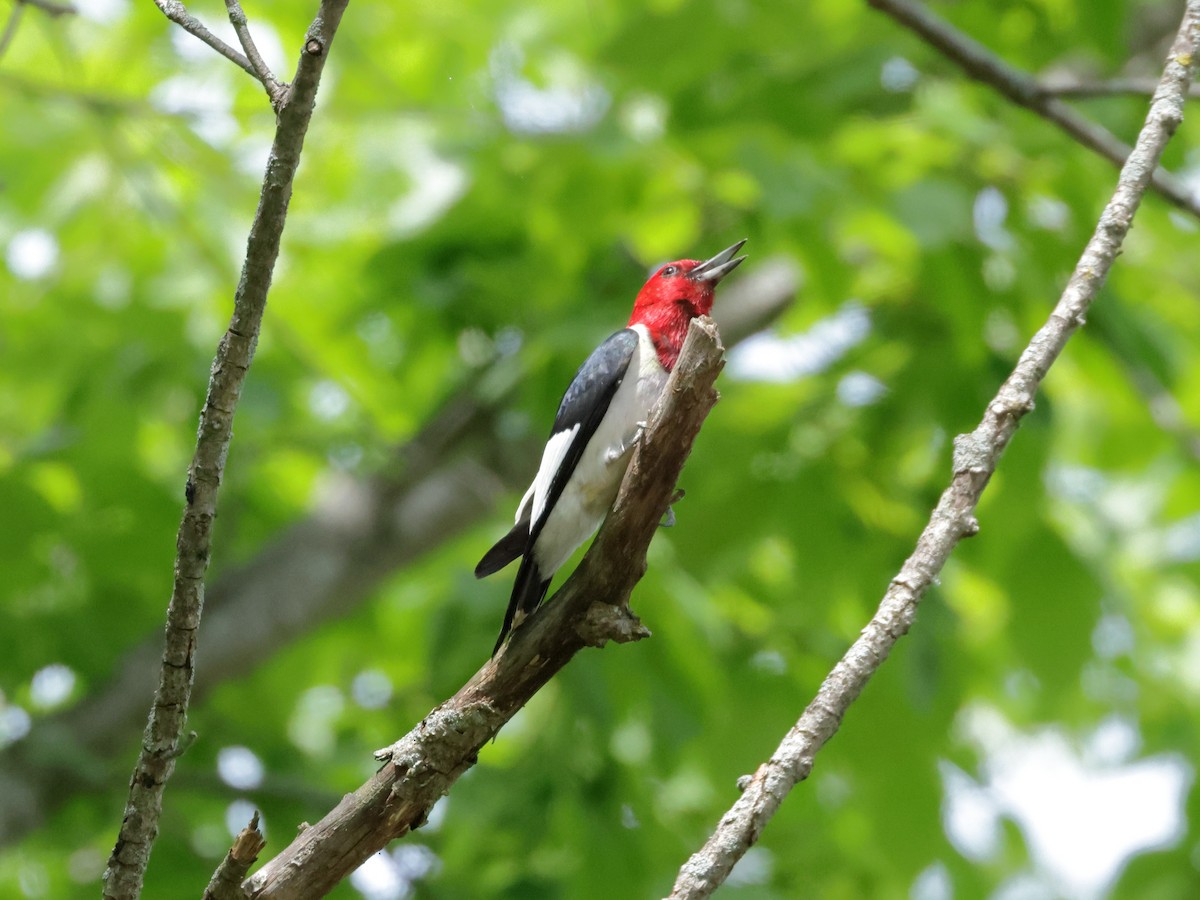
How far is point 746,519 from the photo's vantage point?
4887mm

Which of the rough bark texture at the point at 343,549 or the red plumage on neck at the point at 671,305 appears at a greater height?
the rough bark texture at the point at 343,549

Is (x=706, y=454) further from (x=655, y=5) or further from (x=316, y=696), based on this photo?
(x=316, y=696)

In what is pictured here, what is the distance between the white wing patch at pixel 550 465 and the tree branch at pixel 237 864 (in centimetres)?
136

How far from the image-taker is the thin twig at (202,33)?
222cm

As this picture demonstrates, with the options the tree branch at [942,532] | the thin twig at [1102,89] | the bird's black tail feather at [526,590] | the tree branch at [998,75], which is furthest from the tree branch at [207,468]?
the thin twig at [1102,89]

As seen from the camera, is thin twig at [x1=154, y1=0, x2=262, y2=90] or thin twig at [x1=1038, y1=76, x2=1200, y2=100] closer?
thin twig at [x1=154, y1=0, x2=262, y2=90]

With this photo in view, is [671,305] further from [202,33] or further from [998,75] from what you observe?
[202,33]

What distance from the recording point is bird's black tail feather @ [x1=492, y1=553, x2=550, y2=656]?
339cm

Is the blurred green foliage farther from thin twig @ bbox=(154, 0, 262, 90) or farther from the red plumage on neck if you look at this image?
thin twig @ bbox=(154, 0, 262, 90)

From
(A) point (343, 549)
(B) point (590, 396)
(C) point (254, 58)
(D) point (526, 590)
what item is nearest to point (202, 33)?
(C) point (254, 58)

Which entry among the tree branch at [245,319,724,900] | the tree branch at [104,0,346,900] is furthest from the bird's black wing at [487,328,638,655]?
the tree branch at [104,0,346,900]

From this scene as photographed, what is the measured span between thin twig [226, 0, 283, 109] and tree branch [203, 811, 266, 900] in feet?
3.95

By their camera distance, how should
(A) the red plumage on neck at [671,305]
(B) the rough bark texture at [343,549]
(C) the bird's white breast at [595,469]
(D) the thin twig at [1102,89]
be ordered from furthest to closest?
(B) the rough bark texture at [343,549], (D) the thin twig at [1102,89], (A) the red plumage on neck at [671,305], (C) the bird's white breast at [595,469]

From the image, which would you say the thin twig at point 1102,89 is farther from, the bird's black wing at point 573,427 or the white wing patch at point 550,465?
the white wing patch at point 550,465
